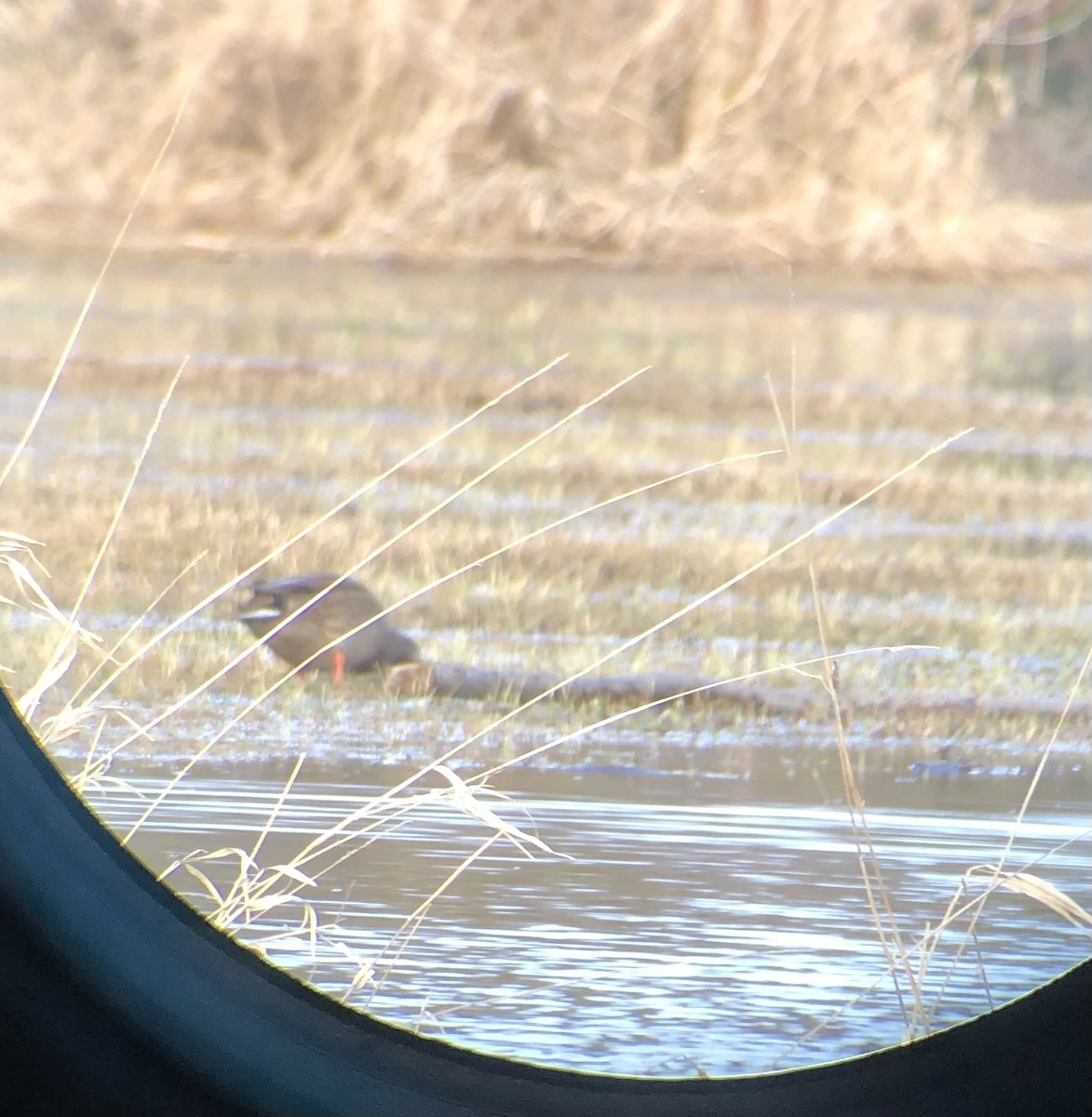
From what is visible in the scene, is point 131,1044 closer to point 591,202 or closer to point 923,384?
point 923,384

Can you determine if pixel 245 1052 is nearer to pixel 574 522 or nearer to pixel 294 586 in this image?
pixel 294 586

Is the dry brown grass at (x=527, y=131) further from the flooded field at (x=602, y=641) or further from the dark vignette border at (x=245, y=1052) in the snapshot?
the dark vignette border at (x=245, y=1052)

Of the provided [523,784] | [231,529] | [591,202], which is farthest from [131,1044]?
[591,202]

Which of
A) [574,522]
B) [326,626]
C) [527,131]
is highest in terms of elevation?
[527,131]

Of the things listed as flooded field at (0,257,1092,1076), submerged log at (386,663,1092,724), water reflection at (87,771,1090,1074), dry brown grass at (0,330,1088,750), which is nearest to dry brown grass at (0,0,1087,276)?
flooded field at (0,257,1092,1076)

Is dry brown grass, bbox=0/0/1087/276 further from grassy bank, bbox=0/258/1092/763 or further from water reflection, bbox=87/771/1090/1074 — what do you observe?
water reflection, bbox=87/771/1090/1074

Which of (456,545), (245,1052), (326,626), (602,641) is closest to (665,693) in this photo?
(602,641)

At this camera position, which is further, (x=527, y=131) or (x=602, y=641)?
(x=527, y=131)
